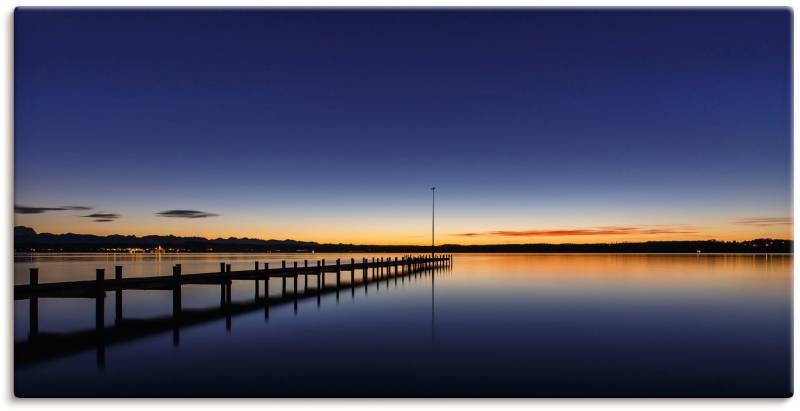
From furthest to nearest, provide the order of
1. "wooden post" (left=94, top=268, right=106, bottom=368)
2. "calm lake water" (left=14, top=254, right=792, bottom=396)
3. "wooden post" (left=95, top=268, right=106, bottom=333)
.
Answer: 1. "wooden post" (left=95, top=268, right=106, bottom=333)
2. "wooden post" (left=94, top=268, right=106, bottom=368)
3. "calm lake water" (left=14, top=254, right=792, bottom=396)

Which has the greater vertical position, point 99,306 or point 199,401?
point 99,306

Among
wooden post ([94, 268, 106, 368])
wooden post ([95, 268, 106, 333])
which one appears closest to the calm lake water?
wooden post ([94, 268, 106, 368])

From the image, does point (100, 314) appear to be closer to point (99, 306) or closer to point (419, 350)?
point (99, 306)

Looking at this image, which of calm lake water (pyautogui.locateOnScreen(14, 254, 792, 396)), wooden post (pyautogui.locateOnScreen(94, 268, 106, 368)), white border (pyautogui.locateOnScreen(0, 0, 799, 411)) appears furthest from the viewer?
wooden post (pyautogui.locateOnScreen(94, 268, 106, 368))

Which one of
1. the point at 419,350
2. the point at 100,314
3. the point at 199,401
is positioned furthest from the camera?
the point at 100,314

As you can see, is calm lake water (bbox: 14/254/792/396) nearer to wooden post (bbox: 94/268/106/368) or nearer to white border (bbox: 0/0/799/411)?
wooden post (bbox: 94/268/106/368)

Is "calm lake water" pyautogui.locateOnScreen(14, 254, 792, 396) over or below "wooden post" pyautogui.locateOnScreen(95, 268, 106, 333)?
below

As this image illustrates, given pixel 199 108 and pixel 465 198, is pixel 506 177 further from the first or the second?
pixel 199 108

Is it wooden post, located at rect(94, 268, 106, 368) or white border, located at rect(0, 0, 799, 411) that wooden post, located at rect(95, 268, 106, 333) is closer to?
wooden post, located at rect(94, 268, 106, 368)

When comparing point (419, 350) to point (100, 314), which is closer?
point (419, 350)

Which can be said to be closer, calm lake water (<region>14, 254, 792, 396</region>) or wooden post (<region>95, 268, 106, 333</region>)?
calm lake water (<region>14, 254, 792, 396</region>)

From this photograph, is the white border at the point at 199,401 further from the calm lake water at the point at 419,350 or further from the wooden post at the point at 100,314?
the wooden post at the point at 100,314

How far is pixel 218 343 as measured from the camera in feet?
33.3

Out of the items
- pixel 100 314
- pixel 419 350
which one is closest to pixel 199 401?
pixel 419 350
